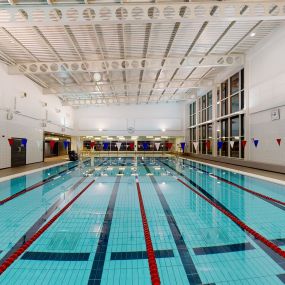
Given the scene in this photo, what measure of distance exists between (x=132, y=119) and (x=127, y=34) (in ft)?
45.9

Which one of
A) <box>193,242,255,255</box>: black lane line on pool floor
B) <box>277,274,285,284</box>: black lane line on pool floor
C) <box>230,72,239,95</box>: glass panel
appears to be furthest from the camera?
<box>230,72,239,95</box>: glass panel

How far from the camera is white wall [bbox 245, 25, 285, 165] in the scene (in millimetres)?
7707

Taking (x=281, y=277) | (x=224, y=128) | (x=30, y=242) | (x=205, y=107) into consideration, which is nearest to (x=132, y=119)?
(x=205, y=107)

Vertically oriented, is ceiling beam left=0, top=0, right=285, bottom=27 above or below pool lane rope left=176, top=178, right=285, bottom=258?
above

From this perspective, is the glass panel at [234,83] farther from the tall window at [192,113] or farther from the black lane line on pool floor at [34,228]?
the black lane line on pool floor at [34,228]

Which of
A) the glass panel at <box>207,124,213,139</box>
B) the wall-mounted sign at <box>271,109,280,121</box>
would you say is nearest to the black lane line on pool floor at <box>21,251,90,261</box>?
the wall-mounted sign at <box>271,109,280,121</box>

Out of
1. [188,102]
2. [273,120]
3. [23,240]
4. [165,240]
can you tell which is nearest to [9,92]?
[23,240]

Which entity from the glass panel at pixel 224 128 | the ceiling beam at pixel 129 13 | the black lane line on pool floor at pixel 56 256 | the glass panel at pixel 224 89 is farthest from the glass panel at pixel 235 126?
the black lane line on pool floor at pixel 56 256

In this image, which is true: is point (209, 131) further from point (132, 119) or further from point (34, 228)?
point (34, 228)

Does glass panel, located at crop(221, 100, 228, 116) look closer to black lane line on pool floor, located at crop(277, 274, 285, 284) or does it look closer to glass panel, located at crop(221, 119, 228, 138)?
glass panel, located at crop(221, 119, 228, 138)

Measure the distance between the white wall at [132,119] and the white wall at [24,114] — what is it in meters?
5.83

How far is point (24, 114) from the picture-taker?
10.8 m

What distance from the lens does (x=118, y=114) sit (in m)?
21.5

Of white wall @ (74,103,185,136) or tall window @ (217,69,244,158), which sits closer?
tall window @ (217,69,244,158)
